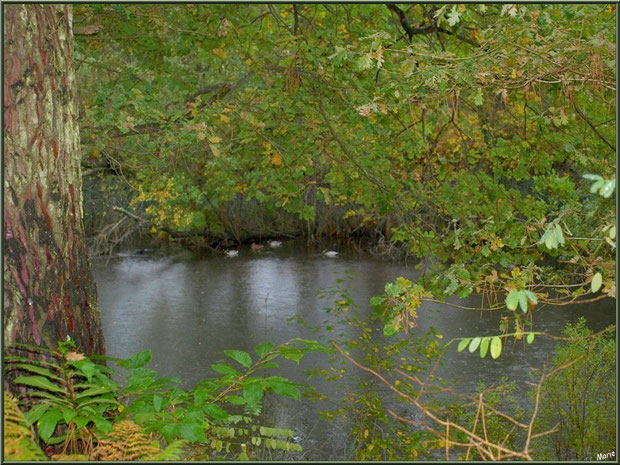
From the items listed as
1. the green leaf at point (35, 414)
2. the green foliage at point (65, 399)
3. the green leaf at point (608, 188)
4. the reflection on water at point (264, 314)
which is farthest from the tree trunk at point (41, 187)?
the reflection on water at point (264, 314)

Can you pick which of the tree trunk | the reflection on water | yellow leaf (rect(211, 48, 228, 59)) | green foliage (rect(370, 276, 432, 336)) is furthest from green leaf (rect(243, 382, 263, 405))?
yellow leaf (rect(211, 48, 228, 59))

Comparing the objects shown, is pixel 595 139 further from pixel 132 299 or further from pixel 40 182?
pixel 132 299

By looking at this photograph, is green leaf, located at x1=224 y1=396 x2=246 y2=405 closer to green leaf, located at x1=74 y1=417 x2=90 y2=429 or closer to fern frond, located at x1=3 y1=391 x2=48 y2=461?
green leaf, located at x1=74 y1=417 x2=90 y2=429

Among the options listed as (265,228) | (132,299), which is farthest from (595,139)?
(265,228)

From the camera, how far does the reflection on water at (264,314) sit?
29.6 feet

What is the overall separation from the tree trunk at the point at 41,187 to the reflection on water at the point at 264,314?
3.71 meters

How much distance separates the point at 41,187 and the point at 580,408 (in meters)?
5.44

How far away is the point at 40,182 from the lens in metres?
2.97

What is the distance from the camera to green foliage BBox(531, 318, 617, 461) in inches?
232

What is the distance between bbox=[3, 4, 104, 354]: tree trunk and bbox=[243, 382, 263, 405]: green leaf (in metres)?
0.87

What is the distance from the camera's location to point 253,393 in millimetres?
2637

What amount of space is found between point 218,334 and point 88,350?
861 centimetres

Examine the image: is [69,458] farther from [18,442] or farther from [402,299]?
[402,299]

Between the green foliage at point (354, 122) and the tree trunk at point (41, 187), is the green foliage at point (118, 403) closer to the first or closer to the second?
the tree trunk at point (41, 187)
